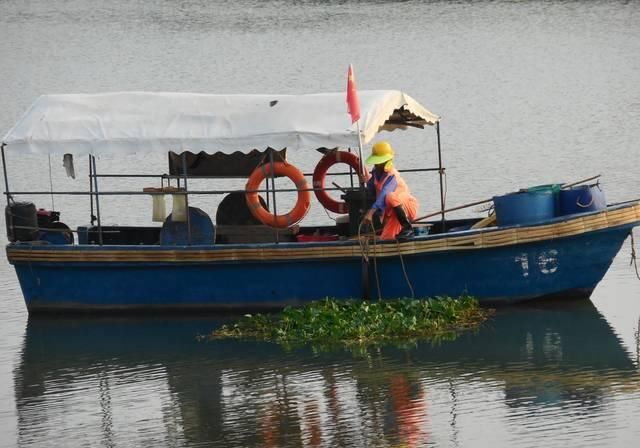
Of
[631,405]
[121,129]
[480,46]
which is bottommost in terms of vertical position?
[631,405]

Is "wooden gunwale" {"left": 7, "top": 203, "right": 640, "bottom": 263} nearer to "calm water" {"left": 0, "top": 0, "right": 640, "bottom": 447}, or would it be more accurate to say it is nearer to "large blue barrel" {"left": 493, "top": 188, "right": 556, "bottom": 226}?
"large blue barrel" {"left": 493, "top": 188, "right": 556, "bottom": 226}

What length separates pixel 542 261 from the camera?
47.3 feet

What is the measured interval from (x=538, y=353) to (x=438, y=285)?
153 cm

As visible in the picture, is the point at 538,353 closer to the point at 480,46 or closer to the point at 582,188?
the point at 582,188

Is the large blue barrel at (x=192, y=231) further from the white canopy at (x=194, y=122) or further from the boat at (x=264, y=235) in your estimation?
the white canopy at (x=194, y=122)

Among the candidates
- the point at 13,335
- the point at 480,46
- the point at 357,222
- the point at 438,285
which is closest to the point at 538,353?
the point at 438,285

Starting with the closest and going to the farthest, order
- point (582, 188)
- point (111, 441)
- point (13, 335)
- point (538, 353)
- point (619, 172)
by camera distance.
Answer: point (111, 441)
point (538, 353)
point (582, 188)
point (13, 335)
point (619, 172)

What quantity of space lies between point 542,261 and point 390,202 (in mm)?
1635

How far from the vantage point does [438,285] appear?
14.6 meters

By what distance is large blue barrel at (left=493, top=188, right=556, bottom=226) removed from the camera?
14414 mm

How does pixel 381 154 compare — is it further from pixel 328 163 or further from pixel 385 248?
pixel 328 163

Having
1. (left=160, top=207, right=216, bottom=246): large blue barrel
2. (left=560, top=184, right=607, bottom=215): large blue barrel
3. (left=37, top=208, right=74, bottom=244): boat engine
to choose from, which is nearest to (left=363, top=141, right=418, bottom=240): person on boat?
(left=560, top=184, right=607, bottom=215): large blue barrel

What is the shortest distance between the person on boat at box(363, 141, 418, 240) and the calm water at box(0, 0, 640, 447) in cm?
134

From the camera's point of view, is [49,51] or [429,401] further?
[49,51]
